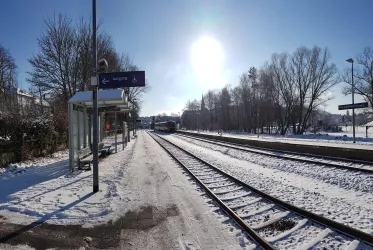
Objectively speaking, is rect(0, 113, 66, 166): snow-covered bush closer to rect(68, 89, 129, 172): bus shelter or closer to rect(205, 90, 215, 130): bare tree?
rect(68, 89, 129, 172): bus shelter

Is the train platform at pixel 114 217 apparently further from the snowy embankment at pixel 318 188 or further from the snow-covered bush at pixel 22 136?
the snow-covered bush at pixel 22 136

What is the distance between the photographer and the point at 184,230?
5219 millimetres

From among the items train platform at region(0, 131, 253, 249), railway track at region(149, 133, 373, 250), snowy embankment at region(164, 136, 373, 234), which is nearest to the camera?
railway track at region(149, 133, 373, 250)

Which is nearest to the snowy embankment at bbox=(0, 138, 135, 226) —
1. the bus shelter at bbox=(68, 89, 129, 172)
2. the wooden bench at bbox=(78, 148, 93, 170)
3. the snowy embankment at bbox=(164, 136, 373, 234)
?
the wooden bench at bbox=(78, 148, 93, 170)

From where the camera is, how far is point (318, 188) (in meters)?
8.17

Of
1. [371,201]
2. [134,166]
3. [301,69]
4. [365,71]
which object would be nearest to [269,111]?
[301,69]

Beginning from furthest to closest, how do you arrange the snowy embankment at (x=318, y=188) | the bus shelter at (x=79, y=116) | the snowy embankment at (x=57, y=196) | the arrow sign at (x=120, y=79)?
the bus shelter at (x=79, y=116), the arrow sign at (x=120, y=79), the snowy embankment at (x=57, y=196), the snowy embankment at (x=318, y=188)

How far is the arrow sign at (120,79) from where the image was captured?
8281 mm

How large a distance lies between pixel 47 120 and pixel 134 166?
5.66m

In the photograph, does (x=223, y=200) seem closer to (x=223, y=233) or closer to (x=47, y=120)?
(x=223, y=233)

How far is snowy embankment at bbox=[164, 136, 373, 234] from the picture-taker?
5.70m

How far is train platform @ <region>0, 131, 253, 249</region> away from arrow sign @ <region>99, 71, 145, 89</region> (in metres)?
3.13

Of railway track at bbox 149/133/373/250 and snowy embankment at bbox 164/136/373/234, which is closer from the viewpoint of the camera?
railway track at bbox 149/133/373/250

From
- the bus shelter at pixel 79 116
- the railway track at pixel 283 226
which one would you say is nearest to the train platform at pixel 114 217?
the railway track at pixel 283 226
